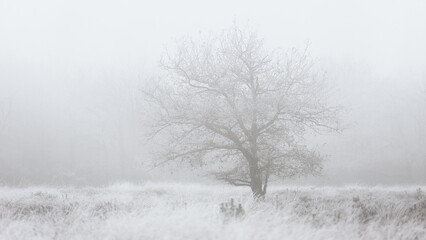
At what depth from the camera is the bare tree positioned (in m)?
12.3

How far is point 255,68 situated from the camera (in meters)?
12.8

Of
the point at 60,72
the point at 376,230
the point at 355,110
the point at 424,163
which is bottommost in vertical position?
the point at 376,230

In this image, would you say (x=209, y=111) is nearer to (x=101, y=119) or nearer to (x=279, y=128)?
(x=279, y=128)

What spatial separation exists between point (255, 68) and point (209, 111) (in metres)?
2.16

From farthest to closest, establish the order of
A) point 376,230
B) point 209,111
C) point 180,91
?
point 180,91 → point 209,111 → point 376,230

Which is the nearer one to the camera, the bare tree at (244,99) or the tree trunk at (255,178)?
the bare tree at (244,99)

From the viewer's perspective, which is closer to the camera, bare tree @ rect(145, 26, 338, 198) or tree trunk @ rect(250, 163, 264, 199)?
bare tree @ rect(145, 26, 338, 198)

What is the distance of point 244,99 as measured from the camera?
12.2 meters

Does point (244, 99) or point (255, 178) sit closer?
point (244, 99)

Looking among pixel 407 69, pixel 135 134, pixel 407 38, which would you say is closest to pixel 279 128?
pixel 135 134

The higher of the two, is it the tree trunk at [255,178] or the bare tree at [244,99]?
the bare tree at [244,99]

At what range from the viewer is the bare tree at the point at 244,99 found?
40.3 ft

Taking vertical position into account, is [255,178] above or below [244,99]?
below

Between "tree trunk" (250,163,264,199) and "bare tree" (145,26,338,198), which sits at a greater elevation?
"bare tree" (145,26,338,198)
